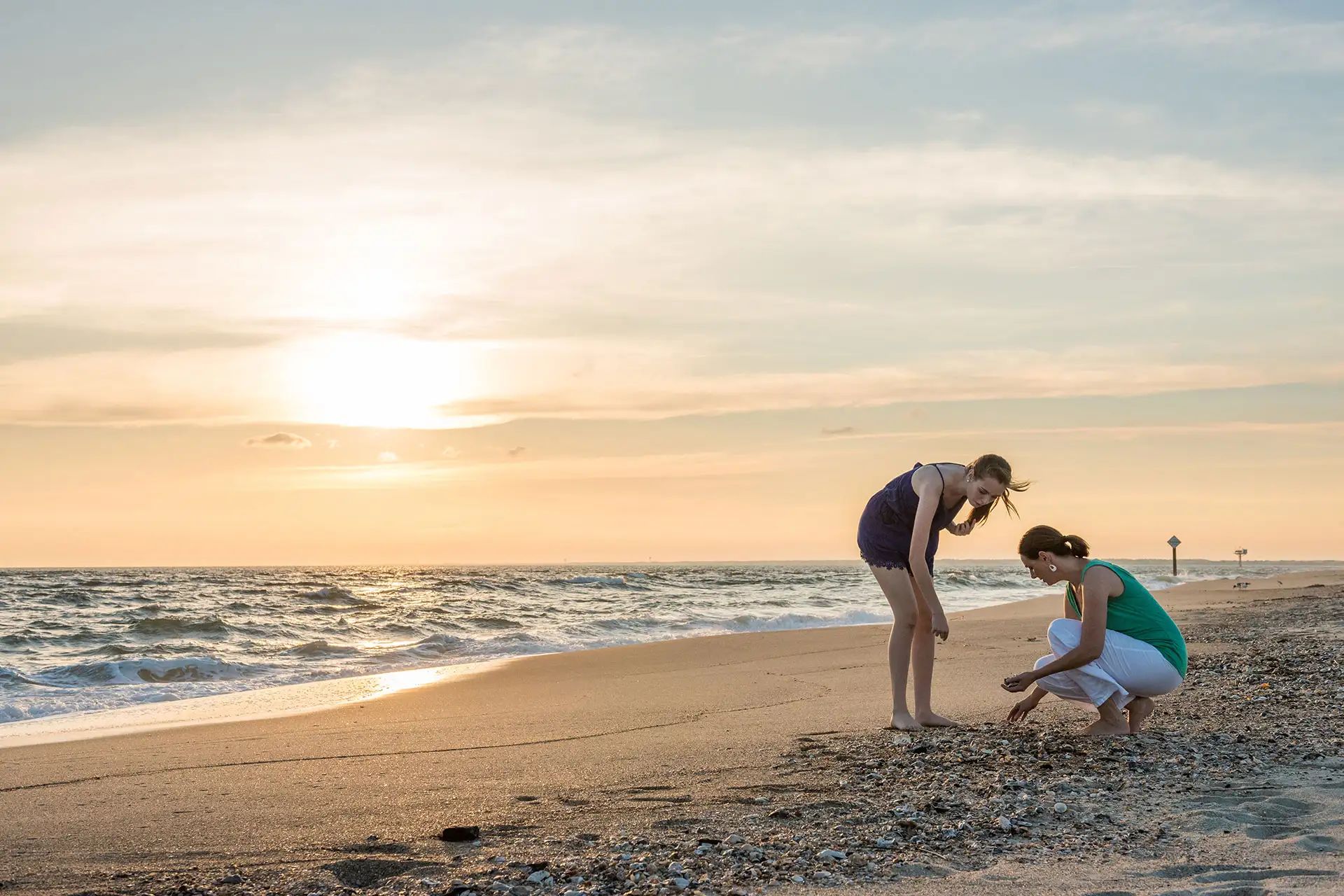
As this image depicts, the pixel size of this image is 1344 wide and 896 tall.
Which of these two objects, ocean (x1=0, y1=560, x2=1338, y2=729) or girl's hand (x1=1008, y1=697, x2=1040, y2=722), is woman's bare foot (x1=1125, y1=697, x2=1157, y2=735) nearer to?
girl's hand (x1=1008, y1=697, x2=1040, y2=722)

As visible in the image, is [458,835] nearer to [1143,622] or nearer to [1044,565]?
[1044,565]

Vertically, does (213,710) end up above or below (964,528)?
below

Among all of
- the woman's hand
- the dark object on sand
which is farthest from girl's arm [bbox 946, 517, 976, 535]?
the dark object on sand

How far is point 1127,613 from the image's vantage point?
16.9ft

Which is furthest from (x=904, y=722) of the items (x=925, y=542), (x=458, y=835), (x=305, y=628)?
(x=305, y=628)

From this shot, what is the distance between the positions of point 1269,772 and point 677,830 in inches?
97.3

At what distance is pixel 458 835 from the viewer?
3674 mm

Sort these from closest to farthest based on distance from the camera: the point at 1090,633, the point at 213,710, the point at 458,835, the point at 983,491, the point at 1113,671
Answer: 1. the point at 458,835
2. the point at 1090,633
3. the point at 1113,671
4. the point at 983,491
5. the point at 213,710

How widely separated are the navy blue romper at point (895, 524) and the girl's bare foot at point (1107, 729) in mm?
1132

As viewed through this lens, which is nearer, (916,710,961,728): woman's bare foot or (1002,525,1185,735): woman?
(1002,525,1185,735): woman

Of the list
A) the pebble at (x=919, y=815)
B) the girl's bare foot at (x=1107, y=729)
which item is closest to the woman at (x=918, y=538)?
the pebble at (x=919, y=815)

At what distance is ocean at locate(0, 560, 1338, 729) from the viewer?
10875 millimetres

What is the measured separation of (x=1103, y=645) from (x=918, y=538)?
1014 millimetres

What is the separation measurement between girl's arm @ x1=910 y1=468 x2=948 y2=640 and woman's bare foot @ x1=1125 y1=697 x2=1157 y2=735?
3.12ft
